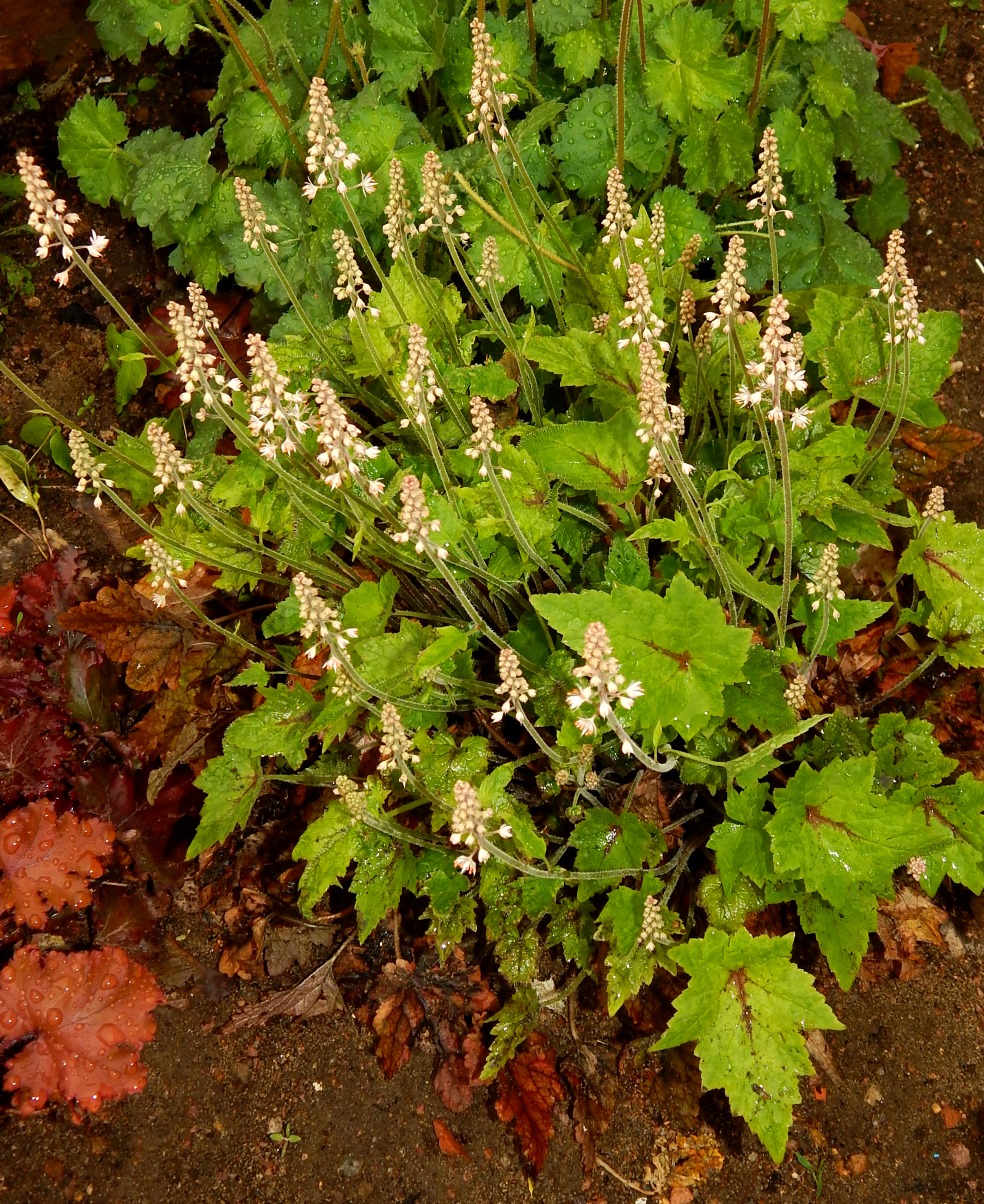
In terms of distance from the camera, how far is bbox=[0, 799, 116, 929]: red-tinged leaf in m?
3.25

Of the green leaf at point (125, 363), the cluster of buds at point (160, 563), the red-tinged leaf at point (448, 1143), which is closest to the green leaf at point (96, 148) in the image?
the green leaf at point (125, 363)

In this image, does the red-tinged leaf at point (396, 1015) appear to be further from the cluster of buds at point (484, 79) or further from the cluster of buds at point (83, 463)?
the cluster of buds at point (484, 79)

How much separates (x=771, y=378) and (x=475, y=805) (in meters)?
1.24

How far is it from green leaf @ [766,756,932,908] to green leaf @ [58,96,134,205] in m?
3.55

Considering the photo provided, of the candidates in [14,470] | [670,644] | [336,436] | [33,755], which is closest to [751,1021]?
[670,644]

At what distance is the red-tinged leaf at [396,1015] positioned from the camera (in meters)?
3.23

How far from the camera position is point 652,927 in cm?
281

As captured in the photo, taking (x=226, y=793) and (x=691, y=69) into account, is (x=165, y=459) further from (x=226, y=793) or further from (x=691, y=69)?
(x=691, y=69)

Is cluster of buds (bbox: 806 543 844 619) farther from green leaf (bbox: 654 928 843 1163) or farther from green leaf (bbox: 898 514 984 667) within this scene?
green leaf (bbox: 654 928 843 1163)

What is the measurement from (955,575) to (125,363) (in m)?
3.46

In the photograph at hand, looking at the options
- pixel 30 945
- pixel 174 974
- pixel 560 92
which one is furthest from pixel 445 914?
pixel 560 92

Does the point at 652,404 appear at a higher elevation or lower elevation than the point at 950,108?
lower

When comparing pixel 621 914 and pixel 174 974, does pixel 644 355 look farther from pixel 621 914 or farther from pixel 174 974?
pixel 174 974

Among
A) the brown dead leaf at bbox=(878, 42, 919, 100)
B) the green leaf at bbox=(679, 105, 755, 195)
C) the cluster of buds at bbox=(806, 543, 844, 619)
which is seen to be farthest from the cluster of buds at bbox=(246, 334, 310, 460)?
the brown dead leaf at bbox=(878, 42, 919, 100)
